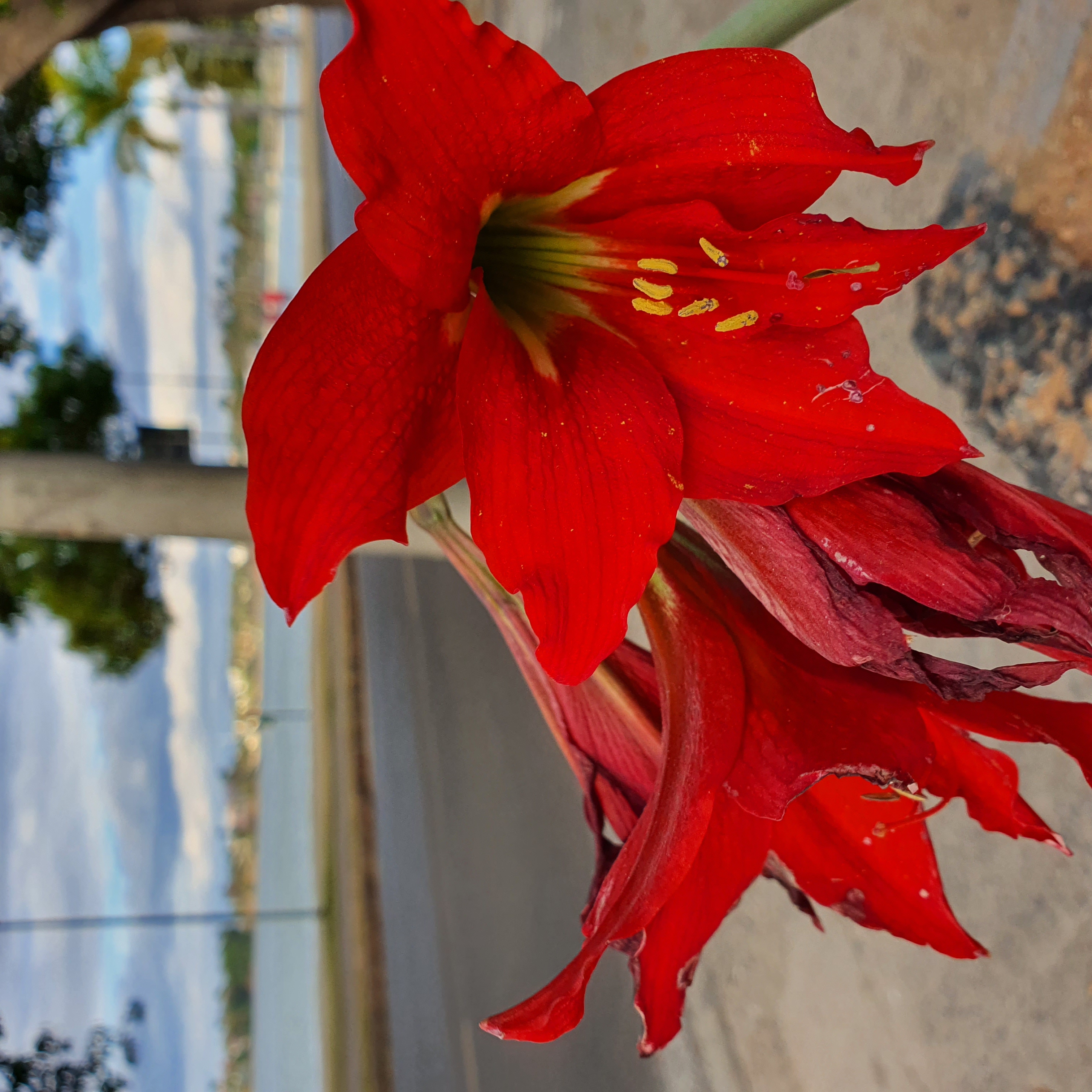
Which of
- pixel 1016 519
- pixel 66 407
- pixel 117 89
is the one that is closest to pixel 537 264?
pixel 1016 519

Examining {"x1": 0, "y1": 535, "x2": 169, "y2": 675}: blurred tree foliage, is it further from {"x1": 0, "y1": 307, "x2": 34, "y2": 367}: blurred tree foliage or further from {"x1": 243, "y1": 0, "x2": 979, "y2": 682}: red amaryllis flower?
{"x1": 243, "y1": 0, "x2": 979, "y2": 682}: red amaryllis flower

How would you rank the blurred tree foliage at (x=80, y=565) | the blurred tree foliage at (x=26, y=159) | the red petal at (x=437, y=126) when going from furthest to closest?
1. the blurred tree foliage at (x=80, y=565)
2. the blurred tree foliage at (x=26, y=159)
3. the red petal at (x=437, y=126)

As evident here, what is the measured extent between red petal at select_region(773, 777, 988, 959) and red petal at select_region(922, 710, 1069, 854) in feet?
0.05

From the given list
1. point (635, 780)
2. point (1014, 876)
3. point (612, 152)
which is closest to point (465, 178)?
point (612, 152)

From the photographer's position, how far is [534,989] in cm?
112

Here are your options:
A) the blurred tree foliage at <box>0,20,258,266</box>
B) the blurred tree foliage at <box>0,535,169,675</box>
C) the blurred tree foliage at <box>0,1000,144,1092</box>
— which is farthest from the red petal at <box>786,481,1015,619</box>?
the blurred tree foliage at <box>0,535,169,675</box>

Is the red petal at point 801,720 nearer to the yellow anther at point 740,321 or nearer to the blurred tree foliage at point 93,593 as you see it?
the yellow anther at point 740,321

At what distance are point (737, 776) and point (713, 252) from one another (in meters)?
0.12

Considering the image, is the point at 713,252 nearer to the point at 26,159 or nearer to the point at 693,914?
the point at 693,914

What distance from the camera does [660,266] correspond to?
21 cm

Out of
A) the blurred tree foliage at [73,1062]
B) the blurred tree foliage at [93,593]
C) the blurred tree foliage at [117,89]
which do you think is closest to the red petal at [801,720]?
the blurred tree foliage at [73,1062]

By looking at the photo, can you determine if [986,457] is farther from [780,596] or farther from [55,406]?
[55,406]

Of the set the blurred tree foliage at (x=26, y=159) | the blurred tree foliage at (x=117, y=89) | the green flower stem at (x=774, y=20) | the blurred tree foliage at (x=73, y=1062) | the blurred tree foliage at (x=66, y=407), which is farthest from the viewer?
the blurred tree foliage at (x=117, y=89)

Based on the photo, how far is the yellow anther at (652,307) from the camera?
21cm
